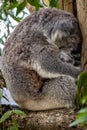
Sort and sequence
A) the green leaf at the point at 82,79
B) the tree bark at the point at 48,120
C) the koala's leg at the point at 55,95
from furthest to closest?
the koala's leg at the point at 55,95 → the tree bark at the point at 48,120 → the green leaf at the point at 82,79

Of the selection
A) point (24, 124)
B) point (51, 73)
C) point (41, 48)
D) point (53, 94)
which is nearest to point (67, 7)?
point (41, 48)

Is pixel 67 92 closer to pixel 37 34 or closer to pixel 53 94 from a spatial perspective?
pixel 53 94

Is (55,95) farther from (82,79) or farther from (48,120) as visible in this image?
(82,79)

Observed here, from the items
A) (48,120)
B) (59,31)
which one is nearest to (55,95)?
(48,120)

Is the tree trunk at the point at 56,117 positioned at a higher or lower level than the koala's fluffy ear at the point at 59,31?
lower

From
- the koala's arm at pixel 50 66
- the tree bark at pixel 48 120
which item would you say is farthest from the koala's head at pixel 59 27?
the tree bark at pixel 48 120

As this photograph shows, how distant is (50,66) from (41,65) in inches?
2.5

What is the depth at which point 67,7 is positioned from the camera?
2.13 meters

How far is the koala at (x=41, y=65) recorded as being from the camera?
6.27ft

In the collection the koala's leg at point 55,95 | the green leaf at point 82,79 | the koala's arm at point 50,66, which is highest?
the green leaf at point 82,79

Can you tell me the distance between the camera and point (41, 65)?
1968 mm

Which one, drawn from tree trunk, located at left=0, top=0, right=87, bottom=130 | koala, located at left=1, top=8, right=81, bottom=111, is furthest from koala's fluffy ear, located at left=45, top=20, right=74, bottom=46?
tree trunk, located at left=0, top=0, right=87, bottom=130

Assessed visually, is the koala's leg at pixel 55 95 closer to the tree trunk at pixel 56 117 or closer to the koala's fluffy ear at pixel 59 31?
the tree trunk at pixel 56 117

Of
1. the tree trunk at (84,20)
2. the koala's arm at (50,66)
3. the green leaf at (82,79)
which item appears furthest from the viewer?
the koala's arm at (50,66)
